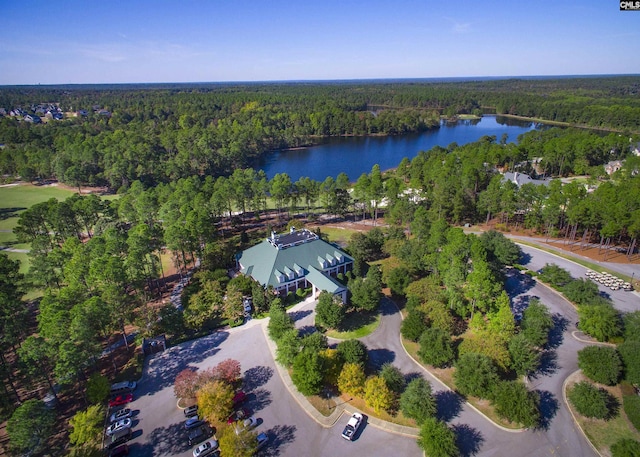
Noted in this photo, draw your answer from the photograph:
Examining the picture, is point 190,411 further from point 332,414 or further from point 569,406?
point 569,406

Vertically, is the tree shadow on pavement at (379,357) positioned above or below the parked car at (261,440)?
below

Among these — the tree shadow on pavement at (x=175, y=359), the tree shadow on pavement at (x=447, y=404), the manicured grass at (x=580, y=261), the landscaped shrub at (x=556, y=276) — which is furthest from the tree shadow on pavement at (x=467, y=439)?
the manicured grass at (x=580, y=261)

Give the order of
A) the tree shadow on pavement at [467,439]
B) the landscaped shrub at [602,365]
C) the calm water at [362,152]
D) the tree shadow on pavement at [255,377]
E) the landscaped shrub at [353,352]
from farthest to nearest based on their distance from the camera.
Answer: the calm water at [362,152] → the tree shadow on pavement at [255,377] → the landscaped shrub at [353,352] → the landscaped shrub at [602,365] → the tree shadow on pavement at [467,439]

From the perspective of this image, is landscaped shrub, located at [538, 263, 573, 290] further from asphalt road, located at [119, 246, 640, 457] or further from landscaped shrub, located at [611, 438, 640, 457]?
landscaped shrub, located at [611, 438, 640, 457]

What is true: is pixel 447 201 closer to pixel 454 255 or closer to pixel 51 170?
pixel 454 255

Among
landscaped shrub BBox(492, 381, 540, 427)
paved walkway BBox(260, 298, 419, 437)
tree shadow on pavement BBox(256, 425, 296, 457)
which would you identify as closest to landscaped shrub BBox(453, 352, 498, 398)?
landscaped shrub BBox(492, 381, 540, 427)

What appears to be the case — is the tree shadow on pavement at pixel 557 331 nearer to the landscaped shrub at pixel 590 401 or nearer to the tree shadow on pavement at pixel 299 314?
the landscaped shrub at pixel 590 401

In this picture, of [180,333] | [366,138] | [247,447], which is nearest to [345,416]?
[247,447]
